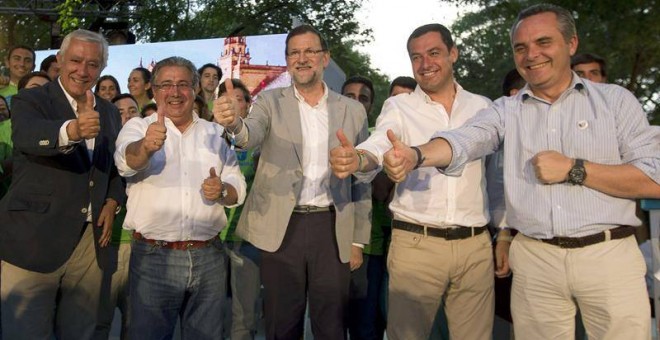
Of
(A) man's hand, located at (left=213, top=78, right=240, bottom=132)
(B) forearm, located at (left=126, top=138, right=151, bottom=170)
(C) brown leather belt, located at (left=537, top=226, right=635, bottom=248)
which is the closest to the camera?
(C) brown leather belt, located at (left=537, top=226, right=635, bottom=248)

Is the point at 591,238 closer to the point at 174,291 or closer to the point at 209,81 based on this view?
the point at 174,291

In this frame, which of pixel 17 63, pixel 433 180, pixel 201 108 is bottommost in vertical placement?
pixel 433 180

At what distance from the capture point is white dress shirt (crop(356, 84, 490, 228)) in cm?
330

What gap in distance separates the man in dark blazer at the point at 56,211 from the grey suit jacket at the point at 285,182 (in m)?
0.87

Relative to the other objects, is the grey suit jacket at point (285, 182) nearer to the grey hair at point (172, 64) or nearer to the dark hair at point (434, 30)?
the grey hair at point (172, 64)

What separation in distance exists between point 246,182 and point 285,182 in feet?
3.88

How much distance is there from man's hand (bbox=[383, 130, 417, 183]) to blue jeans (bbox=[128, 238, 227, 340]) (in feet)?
4.82

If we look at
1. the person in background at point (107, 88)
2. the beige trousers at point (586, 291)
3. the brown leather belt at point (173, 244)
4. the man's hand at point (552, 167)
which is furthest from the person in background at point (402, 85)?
the person in background at point (107, 88)

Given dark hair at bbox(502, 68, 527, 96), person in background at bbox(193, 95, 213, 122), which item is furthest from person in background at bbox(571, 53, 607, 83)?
person in background at bbox(193, 95, 213, 122)

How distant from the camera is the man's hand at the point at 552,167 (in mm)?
2555

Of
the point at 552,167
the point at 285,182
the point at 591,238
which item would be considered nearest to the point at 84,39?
the point at 285,182

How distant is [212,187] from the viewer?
3.26 meters

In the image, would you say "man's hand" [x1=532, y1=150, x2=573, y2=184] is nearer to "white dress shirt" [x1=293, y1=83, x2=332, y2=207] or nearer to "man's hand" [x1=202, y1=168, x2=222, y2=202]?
"white dress shirt" [x1=293, y1=83, x2=332, y2=207]

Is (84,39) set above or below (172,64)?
above
